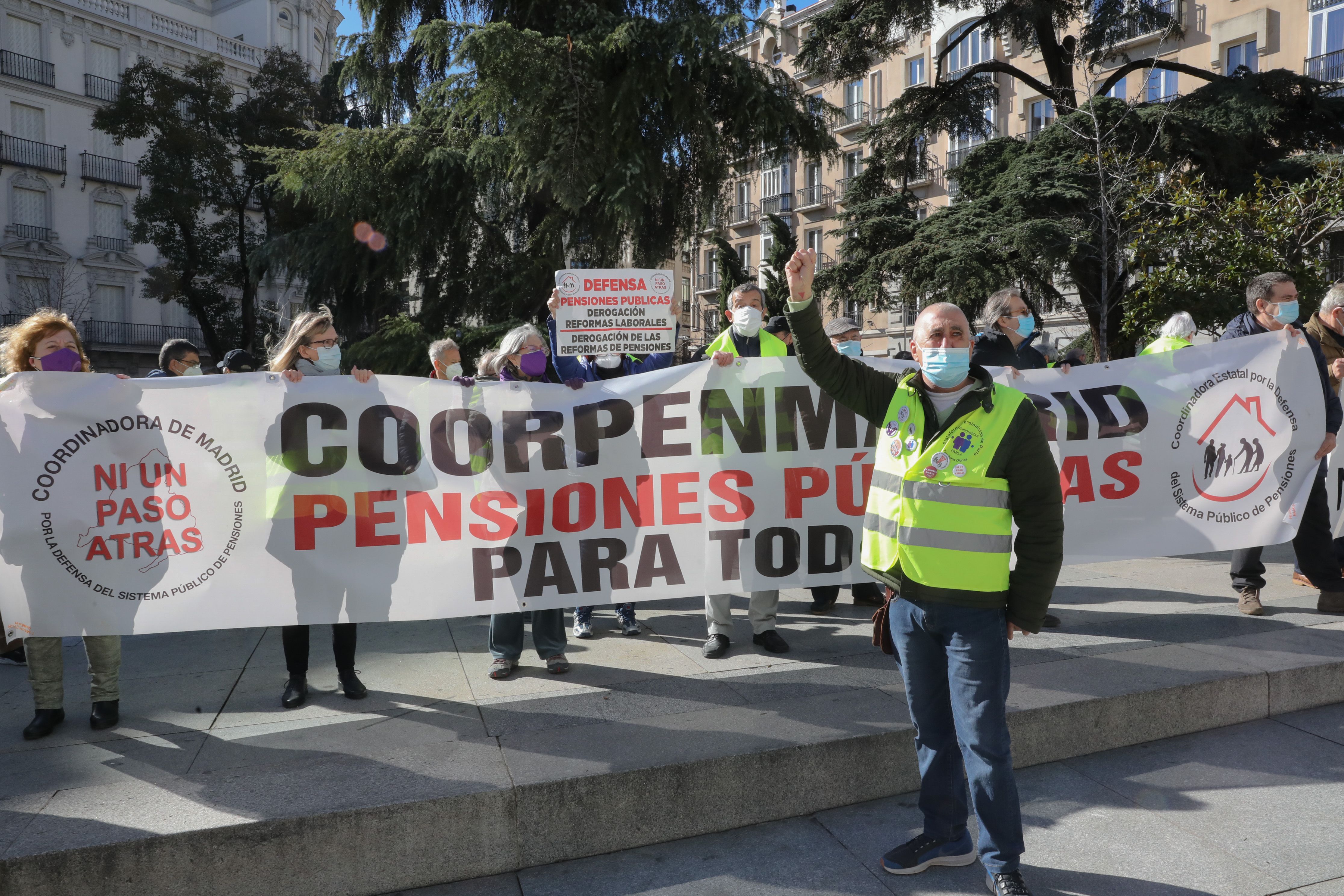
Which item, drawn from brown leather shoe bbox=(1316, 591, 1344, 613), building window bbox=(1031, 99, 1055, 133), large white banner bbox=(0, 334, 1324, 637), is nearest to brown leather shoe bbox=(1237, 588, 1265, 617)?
brown leather shoe bbox=(1316, 591, 1344, 613)

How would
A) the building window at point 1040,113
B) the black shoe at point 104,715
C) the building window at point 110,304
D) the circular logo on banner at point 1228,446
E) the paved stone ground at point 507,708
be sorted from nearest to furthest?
the paved stone ground at point 507,708, the black shoe at point 104,715, the circular logo on banner at point 1228,446, the building window at point 1040,113, the building window at point 110,304

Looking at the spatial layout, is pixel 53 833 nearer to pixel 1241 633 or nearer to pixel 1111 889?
pixel 1111 889

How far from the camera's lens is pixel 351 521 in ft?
14.2

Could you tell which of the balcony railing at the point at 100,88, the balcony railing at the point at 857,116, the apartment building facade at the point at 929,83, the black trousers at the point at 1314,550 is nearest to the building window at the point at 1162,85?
the apartment building facade at the point at 929,83

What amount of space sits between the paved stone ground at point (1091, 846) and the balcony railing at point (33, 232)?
45.8 metres

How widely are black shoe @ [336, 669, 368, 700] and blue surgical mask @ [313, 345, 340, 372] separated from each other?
1.44 meters

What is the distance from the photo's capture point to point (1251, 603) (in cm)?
554

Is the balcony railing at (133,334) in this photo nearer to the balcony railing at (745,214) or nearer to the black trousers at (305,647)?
the balcony railing at (745,214)

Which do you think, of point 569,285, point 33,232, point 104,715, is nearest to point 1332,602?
point 569,285

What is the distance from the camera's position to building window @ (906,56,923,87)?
41000 millimetres

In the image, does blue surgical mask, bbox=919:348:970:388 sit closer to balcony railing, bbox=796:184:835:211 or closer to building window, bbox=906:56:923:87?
building window, bbox=906:56:923:87

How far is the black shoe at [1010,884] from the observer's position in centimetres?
284

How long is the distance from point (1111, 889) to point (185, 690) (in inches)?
160

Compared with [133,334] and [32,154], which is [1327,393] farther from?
[32,154]
